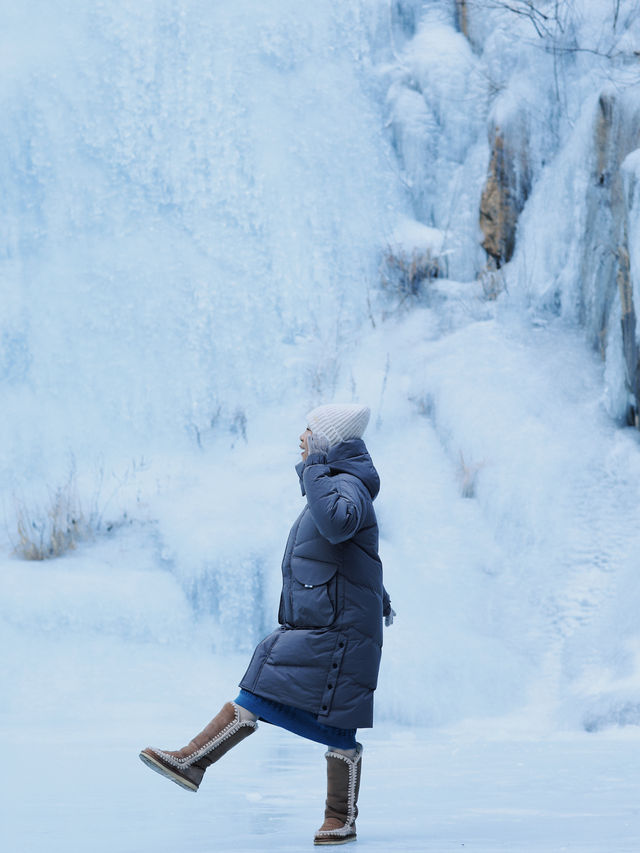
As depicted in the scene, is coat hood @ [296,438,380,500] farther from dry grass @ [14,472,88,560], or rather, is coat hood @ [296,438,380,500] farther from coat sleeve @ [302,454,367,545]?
dry grass @ [14,472,88,560]

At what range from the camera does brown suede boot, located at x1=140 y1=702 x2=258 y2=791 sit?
2.69 metres

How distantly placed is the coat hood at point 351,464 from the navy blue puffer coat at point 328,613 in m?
0.02

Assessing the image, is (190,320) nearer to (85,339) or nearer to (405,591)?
(85,339)

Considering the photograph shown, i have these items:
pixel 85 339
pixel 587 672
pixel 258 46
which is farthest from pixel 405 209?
pixel 587 672

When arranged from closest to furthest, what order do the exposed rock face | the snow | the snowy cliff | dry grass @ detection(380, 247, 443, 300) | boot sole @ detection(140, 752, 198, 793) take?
boot sole @ detection(140, 752, 198, 793)
the snow
the snowy cliff
the exposed rock face
dry grass @ detection(380, 247, 443, 300)

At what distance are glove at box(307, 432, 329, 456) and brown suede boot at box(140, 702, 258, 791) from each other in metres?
0.67

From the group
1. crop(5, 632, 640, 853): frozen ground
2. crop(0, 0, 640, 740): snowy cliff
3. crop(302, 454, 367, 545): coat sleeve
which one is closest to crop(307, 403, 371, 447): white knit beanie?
crop(302, 454, 367, 545): coat sleeve

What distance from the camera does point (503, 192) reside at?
9.28m

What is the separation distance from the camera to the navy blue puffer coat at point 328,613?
274 centimetres

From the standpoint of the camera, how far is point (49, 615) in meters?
6.41

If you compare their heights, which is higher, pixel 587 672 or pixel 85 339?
pixel 85 339

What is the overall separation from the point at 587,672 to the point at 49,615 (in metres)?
2.97

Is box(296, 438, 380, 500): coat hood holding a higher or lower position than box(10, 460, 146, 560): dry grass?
higher

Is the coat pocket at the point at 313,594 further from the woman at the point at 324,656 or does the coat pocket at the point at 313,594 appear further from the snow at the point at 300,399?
the snow at the point at 300,399
